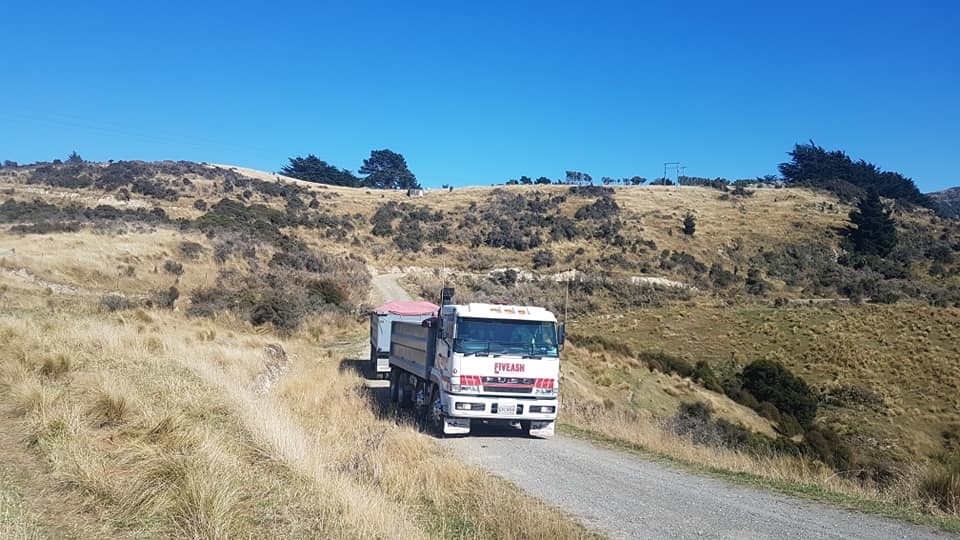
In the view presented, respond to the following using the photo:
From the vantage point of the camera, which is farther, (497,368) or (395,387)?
(395,387)

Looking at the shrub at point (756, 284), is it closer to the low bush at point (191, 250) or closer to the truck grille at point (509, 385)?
the low bush at point (191, 250)

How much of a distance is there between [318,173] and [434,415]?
112 meters

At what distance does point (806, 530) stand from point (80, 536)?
7483 millimetres

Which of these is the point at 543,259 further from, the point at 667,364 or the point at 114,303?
the point at 114,303

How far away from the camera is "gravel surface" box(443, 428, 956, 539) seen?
8.27 m

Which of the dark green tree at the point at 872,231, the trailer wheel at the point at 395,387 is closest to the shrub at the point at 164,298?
the trailer wheel at the point at 395,387

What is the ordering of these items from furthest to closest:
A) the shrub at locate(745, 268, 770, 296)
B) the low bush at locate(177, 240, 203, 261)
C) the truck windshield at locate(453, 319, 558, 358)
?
1. the shrub at locate(745, 268, 770, 296)
2. the low bush at locate(177, 240, 203, 261)
3. the truck windshield at locate(453, 319, 558, 358)

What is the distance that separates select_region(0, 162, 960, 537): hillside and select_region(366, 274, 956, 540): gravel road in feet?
3.85

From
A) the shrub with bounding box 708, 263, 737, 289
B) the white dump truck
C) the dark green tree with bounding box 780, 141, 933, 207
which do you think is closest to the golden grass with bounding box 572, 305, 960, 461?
the shrub with bounding box 708, 263, 737, 289

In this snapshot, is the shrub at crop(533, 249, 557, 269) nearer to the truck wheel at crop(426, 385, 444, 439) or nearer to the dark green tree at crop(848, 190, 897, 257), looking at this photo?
the dark green tree at crop(848, 190, 897, 257)

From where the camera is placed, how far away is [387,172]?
128 meters

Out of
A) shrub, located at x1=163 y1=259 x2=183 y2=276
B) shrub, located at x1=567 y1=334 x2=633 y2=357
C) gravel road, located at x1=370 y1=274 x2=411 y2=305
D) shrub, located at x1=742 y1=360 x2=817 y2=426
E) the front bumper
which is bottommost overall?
shrub, located at x1=742 y1=360 x2=817 y2=426

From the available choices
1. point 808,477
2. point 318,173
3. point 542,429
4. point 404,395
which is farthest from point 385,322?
point 318,173

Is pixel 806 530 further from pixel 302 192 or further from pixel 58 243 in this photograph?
pixel 302 192
